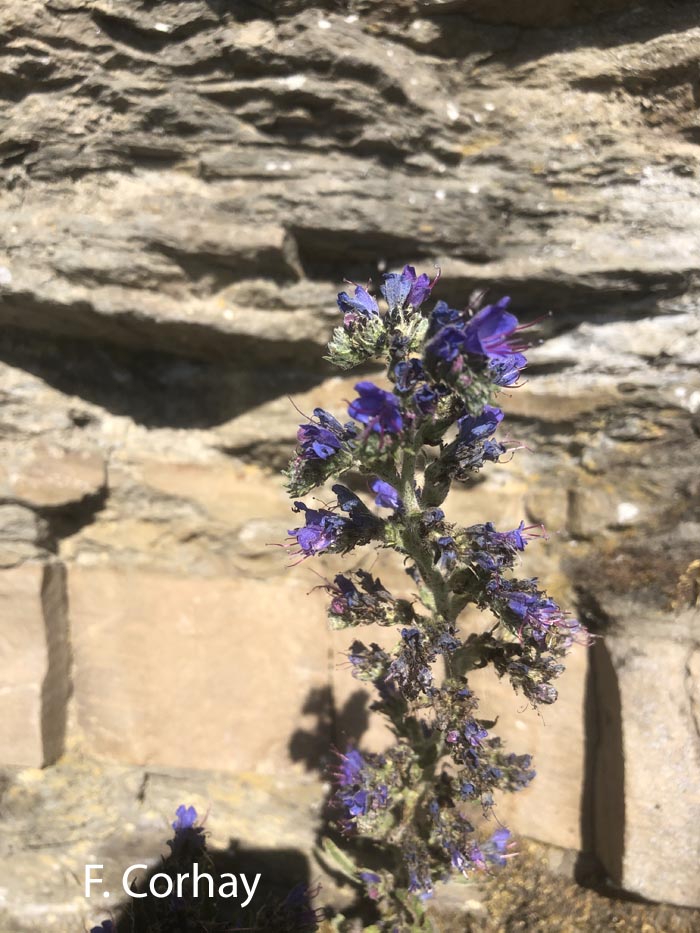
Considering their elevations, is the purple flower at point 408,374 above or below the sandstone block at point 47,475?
above

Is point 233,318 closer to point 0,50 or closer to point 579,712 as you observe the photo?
point 0,50

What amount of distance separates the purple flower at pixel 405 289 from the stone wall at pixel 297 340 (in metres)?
1.37

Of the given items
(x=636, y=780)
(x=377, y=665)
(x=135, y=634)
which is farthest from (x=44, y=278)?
(x=636, y=780)

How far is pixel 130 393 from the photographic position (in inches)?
153

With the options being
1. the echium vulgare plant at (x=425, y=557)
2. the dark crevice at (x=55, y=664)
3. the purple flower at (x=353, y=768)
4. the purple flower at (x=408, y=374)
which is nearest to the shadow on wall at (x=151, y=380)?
the dark crevice at (x=55, y=664)

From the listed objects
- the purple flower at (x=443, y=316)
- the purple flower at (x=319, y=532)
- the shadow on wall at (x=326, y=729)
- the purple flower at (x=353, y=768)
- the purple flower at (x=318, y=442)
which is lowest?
the shadow on wall at (x=326, y=729)

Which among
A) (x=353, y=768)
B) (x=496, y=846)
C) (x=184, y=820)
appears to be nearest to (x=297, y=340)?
(x=353, y=768)

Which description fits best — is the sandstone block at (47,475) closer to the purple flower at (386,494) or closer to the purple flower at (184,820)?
the purple flower at (184,820)

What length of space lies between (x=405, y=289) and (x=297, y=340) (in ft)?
5.11

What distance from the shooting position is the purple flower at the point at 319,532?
7.16 feet

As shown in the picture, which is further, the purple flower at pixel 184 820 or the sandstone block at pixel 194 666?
the sandstone block at pixel 194 666

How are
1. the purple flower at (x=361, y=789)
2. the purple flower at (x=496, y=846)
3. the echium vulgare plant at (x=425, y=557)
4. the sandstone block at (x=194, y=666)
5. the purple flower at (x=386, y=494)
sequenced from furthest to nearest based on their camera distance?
the sandstone block at (x=194, y=666)
the purple flower at (x=496, y=846)
the purple flower at (x=361, y=789)
the purple flower at (x=386, y=494)
the echium vulgare plant at (x=425, y=557)

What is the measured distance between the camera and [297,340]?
11.6ft

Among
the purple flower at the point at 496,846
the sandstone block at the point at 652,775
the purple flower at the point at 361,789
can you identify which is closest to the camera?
the purple flower at the point at 361,789
